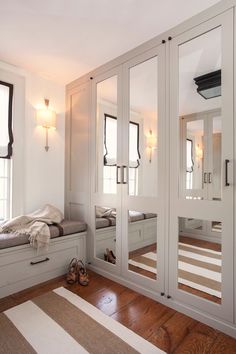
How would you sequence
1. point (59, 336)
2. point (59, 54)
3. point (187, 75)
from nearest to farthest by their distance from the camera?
point (59, 336), point (187, 75), point (59, 54)

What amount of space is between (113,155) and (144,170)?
0.49m

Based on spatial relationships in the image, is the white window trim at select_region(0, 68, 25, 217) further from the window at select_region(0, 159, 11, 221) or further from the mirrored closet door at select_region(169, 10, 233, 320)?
the mirrored closet door at select_region(169, 10, 233, 320)

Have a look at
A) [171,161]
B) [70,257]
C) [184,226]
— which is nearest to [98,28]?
[171,161]

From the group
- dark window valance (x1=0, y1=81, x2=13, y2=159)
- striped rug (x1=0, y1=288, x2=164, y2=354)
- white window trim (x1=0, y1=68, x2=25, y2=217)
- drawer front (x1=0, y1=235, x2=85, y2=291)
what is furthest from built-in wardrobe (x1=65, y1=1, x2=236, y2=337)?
dark window valance (x1=0, y1=81, x2=13, y2=159)

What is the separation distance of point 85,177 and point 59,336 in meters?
1.72

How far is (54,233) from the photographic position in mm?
2416

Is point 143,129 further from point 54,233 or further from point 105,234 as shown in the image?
point 54,233

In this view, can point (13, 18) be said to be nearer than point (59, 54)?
Yes

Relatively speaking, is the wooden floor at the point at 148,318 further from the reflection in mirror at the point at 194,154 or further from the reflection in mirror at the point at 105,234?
the reflection in mirror at the point at 194,154

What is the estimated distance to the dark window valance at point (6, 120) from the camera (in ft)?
8.55

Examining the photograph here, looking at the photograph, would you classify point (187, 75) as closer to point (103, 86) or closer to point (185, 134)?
point (185, 134)

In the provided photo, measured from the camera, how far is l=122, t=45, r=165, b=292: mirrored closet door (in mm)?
2051

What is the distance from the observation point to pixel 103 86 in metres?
2.61

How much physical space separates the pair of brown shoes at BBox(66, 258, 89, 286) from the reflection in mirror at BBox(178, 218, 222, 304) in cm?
101
